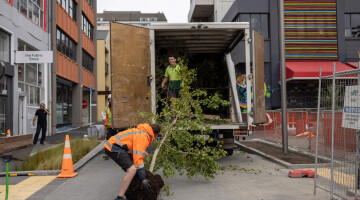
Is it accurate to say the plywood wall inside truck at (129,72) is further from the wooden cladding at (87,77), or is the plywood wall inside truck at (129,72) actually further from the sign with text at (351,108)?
the wooden cladding at (87,77)

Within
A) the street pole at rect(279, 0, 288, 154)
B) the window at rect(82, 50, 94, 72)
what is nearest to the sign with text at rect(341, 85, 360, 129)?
the street pole at rect(279, 0, 288, 154)

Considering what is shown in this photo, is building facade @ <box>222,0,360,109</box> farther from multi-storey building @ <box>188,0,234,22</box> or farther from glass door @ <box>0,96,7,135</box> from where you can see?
glass door @ <box>0,96,7,135</box>

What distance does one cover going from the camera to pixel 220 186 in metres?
5.70

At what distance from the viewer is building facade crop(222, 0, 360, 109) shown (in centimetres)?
2134

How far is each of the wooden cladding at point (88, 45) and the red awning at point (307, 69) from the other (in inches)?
653

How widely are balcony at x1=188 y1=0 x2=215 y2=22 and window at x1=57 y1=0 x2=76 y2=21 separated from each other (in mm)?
11787

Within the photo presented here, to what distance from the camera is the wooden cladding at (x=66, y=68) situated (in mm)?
19625

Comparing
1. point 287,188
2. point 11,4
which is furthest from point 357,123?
point 11,4

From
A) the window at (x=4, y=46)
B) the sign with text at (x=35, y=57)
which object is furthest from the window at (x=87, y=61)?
the sign with text at (x=35, y=57)

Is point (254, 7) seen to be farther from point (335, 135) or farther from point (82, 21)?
point (335, 135)

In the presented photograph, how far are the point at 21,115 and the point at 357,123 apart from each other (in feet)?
45.7

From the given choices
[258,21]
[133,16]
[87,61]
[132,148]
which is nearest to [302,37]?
[258,21]

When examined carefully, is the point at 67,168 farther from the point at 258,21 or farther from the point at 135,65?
the point at 258,21

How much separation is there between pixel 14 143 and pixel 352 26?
22.2 metres
